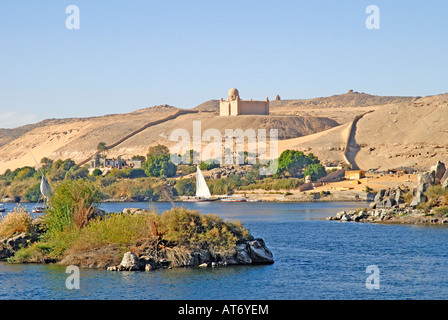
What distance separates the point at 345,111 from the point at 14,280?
458 feet

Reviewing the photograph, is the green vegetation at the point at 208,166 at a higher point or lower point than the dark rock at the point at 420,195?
higher

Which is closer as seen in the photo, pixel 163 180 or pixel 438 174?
pixel 438 174

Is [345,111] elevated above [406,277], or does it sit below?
above

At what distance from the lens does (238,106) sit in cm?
12788

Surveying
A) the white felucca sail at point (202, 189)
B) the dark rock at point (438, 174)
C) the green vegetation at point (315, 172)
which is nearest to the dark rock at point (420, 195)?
the dark rock at point (438, 174)

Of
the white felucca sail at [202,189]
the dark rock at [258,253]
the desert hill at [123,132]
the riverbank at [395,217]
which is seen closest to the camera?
the dark rock at [258,253]

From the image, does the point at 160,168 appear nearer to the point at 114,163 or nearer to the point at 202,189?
the point at 114,163

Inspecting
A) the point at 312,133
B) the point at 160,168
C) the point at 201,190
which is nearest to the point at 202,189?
the point at 201,190

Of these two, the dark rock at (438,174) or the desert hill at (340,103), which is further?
the desert hill at (340,103)

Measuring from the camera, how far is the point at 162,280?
2138 centimetres

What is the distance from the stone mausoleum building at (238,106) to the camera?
128250mm

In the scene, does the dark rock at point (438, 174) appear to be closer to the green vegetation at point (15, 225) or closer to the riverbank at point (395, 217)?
the riverbank at point (395, 217)
